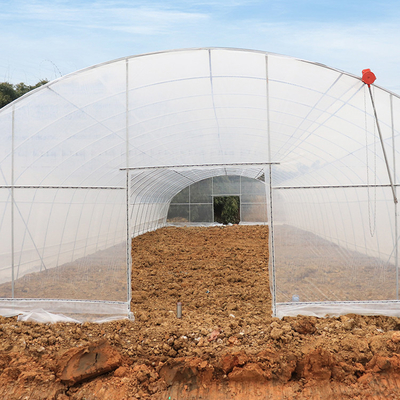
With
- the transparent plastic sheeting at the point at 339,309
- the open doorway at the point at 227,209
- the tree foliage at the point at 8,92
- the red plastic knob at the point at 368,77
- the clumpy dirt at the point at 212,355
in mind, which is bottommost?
the clumpy dirt at the point at 212,355

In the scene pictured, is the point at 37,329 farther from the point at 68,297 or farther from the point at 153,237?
the point at 153,237

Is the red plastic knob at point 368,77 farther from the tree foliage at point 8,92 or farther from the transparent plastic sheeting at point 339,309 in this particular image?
the tree foliage at point 8,92

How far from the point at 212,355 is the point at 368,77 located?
4854 mm

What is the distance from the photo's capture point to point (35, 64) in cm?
2862

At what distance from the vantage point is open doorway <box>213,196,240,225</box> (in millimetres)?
23078

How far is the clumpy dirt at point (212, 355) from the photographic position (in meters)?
4.57

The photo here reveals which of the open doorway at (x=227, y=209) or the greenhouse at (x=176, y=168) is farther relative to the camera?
the open doorway at (x=227, y=209)

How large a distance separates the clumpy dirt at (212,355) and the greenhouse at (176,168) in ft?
2.07

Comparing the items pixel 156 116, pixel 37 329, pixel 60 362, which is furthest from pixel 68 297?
pixel 156 116

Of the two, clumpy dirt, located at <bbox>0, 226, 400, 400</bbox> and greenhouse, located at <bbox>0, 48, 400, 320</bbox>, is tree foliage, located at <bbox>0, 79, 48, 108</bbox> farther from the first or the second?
clumpy dirt, located at <bbox>0, 226, 400, 400</bbox>

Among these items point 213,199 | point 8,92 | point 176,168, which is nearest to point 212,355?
point 176,168

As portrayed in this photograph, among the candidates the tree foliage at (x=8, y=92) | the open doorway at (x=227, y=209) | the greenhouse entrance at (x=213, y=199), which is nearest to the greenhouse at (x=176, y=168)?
the greenhouse entrance at (x=213, y=199)

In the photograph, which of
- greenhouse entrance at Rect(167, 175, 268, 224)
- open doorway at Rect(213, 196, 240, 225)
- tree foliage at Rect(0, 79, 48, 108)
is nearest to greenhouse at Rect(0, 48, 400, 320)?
greenhouse entrance at Rect(167, 175, 268, 224)

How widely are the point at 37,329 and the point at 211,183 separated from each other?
16.9 meters
